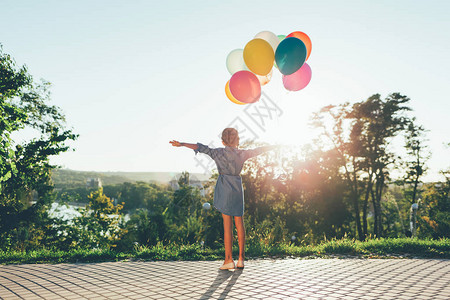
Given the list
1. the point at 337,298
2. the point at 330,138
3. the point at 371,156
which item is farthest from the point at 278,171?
the point at 337,298

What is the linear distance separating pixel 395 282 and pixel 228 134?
2786 mm

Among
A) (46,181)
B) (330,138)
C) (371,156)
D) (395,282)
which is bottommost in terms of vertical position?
(395,282)

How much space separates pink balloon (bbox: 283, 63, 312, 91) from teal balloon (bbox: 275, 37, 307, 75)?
1.44 ft

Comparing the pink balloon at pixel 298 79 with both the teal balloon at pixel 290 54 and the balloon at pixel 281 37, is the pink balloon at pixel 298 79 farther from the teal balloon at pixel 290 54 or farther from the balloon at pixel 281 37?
the balloon at pixel 281 37

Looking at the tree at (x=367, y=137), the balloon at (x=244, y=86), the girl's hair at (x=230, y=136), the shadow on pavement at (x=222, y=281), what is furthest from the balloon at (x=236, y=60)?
the tree at (x=367, y=137)

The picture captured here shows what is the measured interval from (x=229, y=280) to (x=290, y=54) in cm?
400

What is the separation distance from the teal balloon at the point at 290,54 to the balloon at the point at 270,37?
562 millimetres

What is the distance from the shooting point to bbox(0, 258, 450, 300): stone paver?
10.9 ft

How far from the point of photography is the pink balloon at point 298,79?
251 inches

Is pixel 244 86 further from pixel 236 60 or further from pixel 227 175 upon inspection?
pixel 227 175

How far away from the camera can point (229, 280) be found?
151 inches

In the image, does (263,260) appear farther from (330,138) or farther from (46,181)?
(330,138)

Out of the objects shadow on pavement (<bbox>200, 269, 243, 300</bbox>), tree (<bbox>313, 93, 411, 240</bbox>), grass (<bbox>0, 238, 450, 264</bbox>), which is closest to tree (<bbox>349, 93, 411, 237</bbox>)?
tree (<bbox>313, 93, 411, 240</bbox>)

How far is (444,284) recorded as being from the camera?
150 inches
